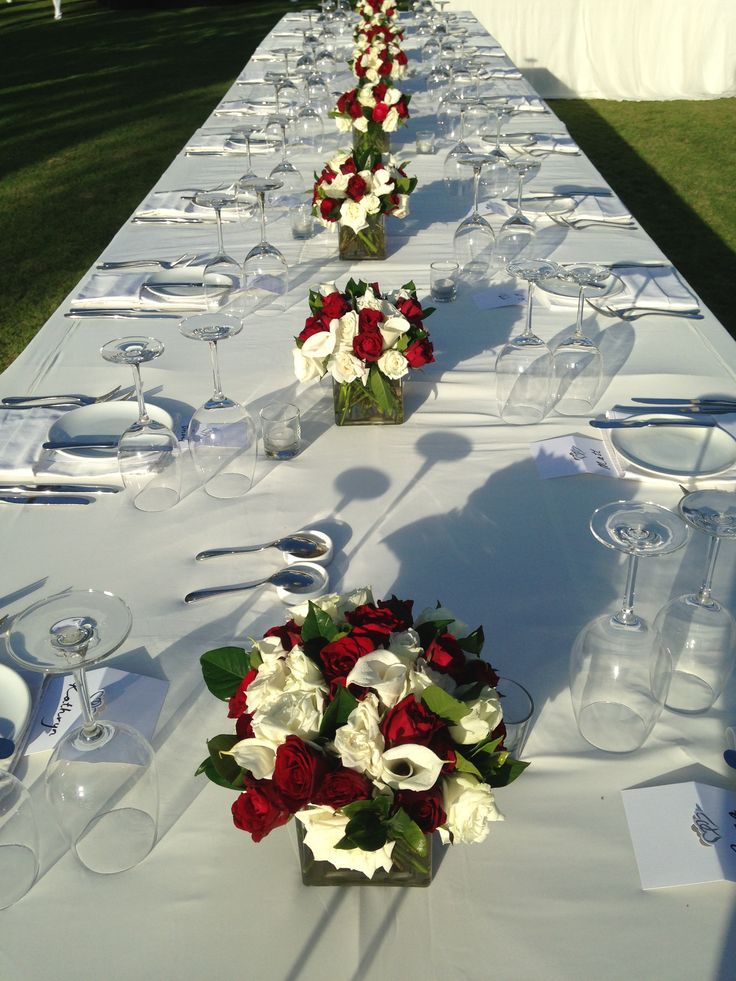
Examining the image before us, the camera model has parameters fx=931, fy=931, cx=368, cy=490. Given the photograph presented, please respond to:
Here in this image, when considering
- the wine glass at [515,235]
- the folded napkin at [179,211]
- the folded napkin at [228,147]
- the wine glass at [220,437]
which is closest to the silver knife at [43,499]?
the wine glass at [220,437]

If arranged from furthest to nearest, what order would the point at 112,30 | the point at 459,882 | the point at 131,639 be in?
the point at 112,30 → the point at 131,639 → the point at 459,882

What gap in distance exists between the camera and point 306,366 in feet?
6.20

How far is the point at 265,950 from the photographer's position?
100 centimetres

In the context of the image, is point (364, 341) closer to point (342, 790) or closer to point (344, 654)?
point (344, 654)

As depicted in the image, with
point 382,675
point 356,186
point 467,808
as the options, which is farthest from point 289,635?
point 356,186

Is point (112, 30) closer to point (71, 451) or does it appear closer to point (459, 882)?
point (71, 451)

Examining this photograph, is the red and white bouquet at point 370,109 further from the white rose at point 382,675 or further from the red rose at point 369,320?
the white rose at point 382,675

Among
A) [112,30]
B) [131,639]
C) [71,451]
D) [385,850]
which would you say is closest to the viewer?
[385,850]

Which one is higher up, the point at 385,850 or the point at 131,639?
the point at 385,850

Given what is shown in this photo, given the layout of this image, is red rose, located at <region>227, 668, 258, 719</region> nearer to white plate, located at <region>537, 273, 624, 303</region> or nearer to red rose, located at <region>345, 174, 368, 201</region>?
white plate, located at <region>537, 273, 624, 303</region>

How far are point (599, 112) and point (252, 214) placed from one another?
626 cm

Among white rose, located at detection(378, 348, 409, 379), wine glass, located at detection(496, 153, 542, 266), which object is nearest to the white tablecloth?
wine glass, located at detection(496, 153, 542, 266)

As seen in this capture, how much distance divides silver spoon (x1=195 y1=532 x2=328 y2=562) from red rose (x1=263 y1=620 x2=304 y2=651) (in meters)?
0.52

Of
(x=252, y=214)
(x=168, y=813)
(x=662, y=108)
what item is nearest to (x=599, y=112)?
(x=662, y=108)
